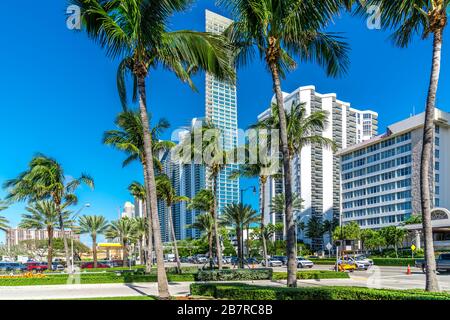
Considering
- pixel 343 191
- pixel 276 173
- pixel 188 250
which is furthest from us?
pixel 343 191

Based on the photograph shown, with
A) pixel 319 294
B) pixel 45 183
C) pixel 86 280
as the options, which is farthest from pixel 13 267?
pixel 319 294

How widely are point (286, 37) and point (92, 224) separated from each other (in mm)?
60938

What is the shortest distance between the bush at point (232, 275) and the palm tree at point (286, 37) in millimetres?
11832

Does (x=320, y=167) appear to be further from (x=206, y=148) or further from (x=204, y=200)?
(x=206, y=148)

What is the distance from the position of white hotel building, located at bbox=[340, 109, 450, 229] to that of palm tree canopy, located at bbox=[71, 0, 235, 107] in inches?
3605

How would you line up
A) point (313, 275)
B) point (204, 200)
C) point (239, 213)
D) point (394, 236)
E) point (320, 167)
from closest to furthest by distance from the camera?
point (313, 275), point (239, 213), point (204, 200), point (394, 236), point (320, 167)

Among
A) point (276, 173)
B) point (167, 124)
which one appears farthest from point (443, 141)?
point (167, 124)

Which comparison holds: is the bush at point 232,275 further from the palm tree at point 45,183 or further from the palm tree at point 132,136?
the palm tree at point 45,183

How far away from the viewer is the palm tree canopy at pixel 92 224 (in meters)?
69.3

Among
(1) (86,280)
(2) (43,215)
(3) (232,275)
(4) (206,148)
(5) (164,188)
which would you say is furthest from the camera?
(2) (43,215)

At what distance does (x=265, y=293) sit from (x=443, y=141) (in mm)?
101693

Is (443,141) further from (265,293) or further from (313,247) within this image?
(265,293)

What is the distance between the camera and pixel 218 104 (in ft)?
164

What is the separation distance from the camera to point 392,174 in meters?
110
